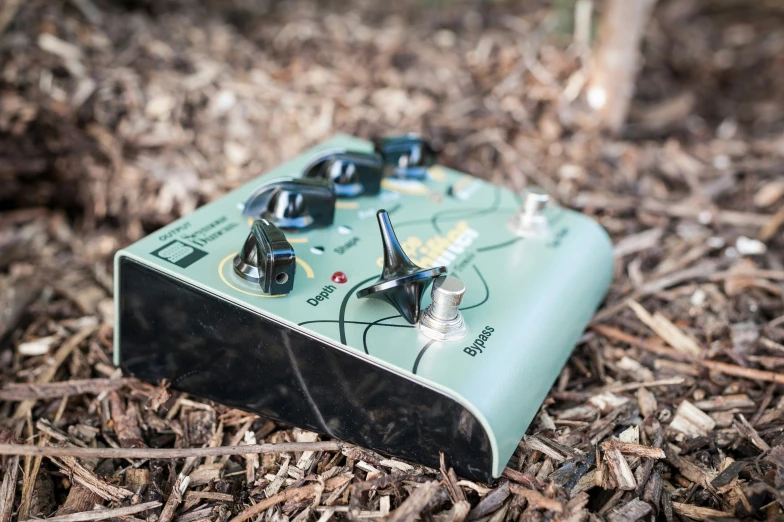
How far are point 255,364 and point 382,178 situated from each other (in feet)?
2.31

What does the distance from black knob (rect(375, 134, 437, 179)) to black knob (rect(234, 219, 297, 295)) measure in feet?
2.04

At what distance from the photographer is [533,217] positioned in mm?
1754

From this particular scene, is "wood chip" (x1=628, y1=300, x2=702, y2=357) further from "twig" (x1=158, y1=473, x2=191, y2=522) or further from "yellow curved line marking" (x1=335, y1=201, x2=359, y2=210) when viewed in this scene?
"twig" (x1=158, y1=473, x2=191, y2=522)

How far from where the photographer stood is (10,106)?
233 cm

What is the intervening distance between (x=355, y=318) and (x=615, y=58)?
1.91 meters

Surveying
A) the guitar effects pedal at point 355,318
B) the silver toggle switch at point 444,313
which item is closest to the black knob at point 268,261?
the guitar effects pedal at point 355,318

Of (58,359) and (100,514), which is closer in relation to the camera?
→ (100,514)

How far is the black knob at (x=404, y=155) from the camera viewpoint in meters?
1.91

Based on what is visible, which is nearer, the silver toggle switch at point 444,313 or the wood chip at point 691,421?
the silver toggle switch at point 444,313

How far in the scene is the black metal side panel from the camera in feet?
4.04

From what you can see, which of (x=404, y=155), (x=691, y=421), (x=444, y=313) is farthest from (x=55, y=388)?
(x=691, y=421)

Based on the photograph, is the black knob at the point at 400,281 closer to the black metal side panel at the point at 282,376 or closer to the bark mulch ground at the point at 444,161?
the black metal side panel at the point at 282,376

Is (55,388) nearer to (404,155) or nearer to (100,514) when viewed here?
(100,514)

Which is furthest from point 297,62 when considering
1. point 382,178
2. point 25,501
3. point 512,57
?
point 25,501
